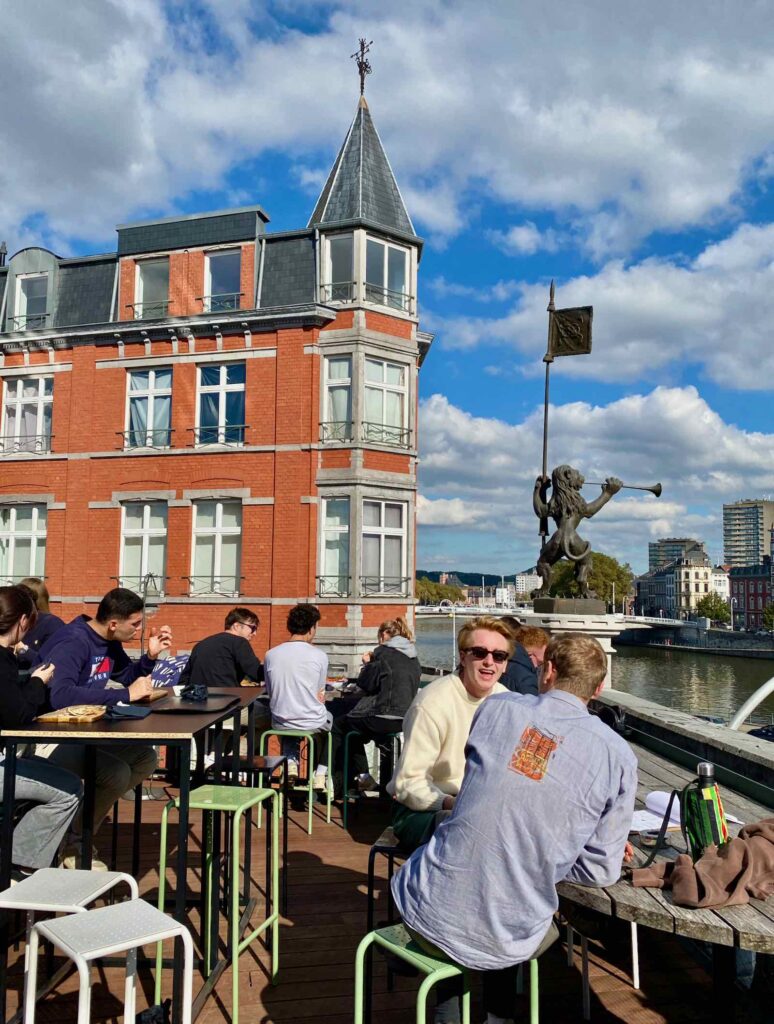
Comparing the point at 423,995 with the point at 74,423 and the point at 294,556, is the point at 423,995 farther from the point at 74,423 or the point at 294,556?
the point at 74,423

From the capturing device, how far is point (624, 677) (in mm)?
56094

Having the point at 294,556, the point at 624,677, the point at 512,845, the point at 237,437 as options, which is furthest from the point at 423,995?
the point at 624,677

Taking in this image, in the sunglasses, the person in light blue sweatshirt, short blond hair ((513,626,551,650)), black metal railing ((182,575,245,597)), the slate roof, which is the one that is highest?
the slate roof

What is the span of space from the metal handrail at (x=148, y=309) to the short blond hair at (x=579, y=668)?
18461mm

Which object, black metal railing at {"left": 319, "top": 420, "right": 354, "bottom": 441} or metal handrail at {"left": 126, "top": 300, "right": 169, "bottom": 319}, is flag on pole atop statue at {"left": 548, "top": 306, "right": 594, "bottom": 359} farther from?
metal handrail at {"left": 126, "top": 300, "right": 169, "bottom": 319}

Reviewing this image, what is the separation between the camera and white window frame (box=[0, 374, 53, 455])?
20.0m

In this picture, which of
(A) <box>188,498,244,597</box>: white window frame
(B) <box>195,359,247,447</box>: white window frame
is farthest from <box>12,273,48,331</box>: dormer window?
(A) <box>188,498,244,597</box>: white window frame

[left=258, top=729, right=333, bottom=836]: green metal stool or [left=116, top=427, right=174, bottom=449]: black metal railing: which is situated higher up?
[left=116, top=427, right=174, bottom=449]: black metal railing

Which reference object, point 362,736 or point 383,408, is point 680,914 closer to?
point 362,736

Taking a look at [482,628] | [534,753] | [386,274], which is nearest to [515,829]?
[534,753]

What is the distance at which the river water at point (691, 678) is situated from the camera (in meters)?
44.0

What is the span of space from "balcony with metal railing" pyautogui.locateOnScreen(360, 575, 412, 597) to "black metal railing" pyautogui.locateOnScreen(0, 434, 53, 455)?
361 inches

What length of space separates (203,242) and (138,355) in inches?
130

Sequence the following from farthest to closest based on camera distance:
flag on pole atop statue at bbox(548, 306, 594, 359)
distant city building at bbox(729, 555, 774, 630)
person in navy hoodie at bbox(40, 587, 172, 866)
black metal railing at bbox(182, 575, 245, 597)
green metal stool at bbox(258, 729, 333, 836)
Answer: distant city building at bbox(729, 555, 774, 630) → black metal railing at bbox(182, 575, 245, 597) → flag on pole atop statue at bbox(548, 306, 594, 359) → green metal stool at bbox(258, 729, 333, 836) → person in navy hoodie at bbox(40, 587, 172, 866)
